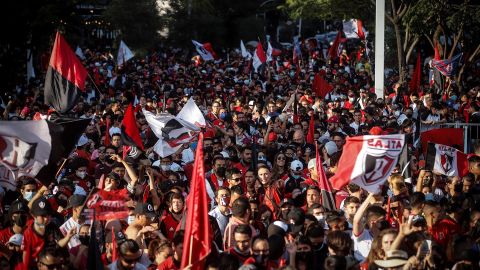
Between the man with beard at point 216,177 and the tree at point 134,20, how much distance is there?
3740cm

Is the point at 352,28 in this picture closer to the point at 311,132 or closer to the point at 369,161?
the point at 311,132

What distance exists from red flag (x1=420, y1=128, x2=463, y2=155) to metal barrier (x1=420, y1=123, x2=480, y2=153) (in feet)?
4.43

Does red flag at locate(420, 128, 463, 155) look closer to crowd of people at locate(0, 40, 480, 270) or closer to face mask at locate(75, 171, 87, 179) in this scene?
crowd of people at locate(0, 40, 480, 270)

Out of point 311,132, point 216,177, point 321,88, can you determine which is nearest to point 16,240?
point 216,177

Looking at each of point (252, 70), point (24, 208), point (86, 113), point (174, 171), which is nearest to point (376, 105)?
point (86, 113)

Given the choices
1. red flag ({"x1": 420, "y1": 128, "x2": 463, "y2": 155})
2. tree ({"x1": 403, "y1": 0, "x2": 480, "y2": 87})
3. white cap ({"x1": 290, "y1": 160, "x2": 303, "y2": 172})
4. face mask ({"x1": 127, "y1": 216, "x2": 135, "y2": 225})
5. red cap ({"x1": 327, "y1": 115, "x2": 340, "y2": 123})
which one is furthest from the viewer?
tree ({"x1": 403, "y1": 0, "x2": 480, "y2": 87})

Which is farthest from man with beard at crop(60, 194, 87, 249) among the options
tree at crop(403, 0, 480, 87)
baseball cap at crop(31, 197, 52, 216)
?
tree at crop(403, 0, 480, 87)

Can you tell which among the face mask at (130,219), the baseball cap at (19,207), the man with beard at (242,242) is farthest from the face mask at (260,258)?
the baseball cap at (19,207)

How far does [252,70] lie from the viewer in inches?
1403

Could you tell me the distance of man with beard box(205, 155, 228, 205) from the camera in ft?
39.7

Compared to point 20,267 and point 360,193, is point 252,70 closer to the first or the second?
point 360,193

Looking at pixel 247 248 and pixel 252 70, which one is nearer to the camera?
pixel 247 248

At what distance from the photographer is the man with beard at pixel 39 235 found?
8.55 meters

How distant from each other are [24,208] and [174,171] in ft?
12.1
